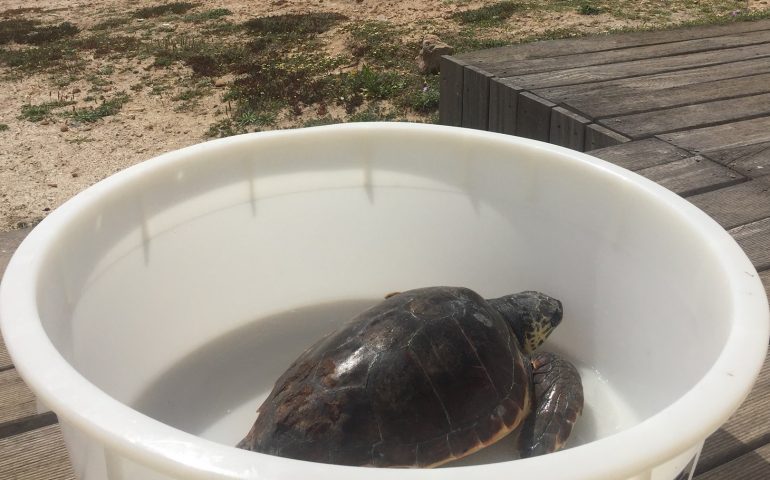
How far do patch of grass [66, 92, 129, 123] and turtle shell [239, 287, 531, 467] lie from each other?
560 centimetres

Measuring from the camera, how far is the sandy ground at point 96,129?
538 cm

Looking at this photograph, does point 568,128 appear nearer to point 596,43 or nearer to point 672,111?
point 672,111

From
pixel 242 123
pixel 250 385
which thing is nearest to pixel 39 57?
pixel 242 123

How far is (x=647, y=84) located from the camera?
3.67m

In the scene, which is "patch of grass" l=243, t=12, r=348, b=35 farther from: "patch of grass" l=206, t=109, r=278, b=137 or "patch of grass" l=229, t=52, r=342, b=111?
"patch of grass" l=206, t=109, r=278, b=137

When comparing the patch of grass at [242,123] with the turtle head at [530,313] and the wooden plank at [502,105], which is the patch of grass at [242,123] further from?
the turtle head at [530,313]

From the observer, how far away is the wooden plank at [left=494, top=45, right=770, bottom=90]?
12.2ft

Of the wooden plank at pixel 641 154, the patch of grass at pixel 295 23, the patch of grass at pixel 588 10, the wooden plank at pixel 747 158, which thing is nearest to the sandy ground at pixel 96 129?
the patch of grass at pixel 588 10

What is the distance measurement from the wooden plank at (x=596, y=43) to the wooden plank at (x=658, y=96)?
71 cm

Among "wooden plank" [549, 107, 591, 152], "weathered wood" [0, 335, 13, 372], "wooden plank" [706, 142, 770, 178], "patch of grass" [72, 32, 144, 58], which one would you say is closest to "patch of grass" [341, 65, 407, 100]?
"patch of grass" [72, 32, 144, 58]

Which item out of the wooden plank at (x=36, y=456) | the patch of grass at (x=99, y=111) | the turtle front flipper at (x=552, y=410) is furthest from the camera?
the patch of grass at (x=99, y=111)

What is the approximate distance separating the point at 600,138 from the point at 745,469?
182cm

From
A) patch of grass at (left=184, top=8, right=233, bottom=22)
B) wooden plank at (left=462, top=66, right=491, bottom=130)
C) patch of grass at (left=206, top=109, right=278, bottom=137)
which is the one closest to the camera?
wooden plank at (left=462, top=66, right=491, bottom=130)

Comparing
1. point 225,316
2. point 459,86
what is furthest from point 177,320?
point 459,86
